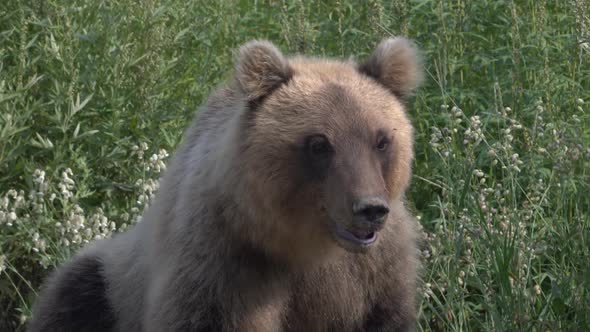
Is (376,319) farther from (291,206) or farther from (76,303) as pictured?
(76,303)

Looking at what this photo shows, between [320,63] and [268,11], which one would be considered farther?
[268,11]

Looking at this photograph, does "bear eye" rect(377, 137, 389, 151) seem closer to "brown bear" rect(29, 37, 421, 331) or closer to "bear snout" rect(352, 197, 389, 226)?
"brown bear" rect(29, 37, 421, 331)

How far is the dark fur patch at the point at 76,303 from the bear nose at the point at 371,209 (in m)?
1.86

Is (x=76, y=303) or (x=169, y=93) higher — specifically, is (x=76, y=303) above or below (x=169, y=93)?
below

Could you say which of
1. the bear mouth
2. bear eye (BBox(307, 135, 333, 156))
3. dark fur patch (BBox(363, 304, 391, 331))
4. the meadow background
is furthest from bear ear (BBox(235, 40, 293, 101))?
the meadow background

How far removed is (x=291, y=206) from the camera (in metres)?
5.12

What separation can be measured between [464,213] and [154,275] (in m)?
1.48

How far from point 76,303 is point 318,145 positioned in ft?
5.99

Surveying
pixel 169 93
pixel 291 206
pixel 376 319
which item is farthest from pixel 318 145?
pixel 169 93

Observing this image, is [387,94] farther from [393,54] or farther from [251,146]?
[251,146]

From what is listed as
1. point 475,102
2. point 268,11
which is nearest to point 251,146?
point 475,102

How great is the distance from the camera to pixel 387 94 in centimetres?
538

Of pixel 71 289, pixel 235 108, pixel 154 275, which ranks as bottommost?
pixel 71 289

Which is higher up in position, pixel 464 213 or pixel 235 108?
pixel 235 108
